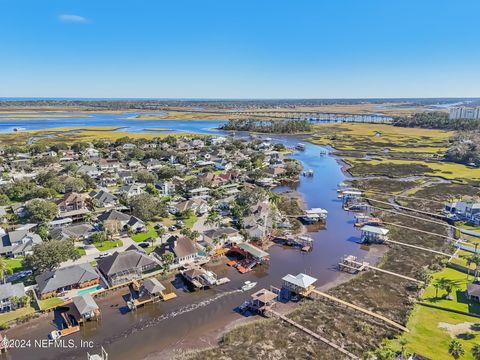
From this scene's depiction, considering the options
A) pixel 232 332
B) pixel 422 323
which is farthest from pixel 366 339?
pixel 232 332

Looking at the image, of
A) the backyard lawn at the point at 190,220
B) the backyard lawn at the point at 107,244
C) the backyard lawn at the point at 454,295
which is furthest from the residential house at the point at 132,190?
the backyard lawn at the point at 454,295

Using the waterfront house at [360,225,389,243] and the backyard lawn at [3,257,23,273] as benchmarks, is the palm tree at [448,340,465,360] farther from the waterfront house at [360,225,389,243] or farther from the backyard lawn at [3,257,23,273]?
the backyard lawn at [3,257,23,273]

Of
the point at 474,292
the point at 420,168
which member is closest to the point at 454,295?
the point at 474,292

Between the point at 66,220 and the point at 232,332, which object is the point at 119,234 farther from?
the point at 232,332

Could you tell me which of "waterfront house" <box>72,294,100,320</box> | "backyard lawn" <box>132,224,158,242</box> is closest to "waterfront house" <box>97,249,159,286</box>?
"waterfront house" <box>72,294,100,320</box>

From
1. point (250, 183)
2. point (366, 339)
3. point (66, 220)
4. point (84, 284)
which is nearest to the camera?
point (366, 339)
